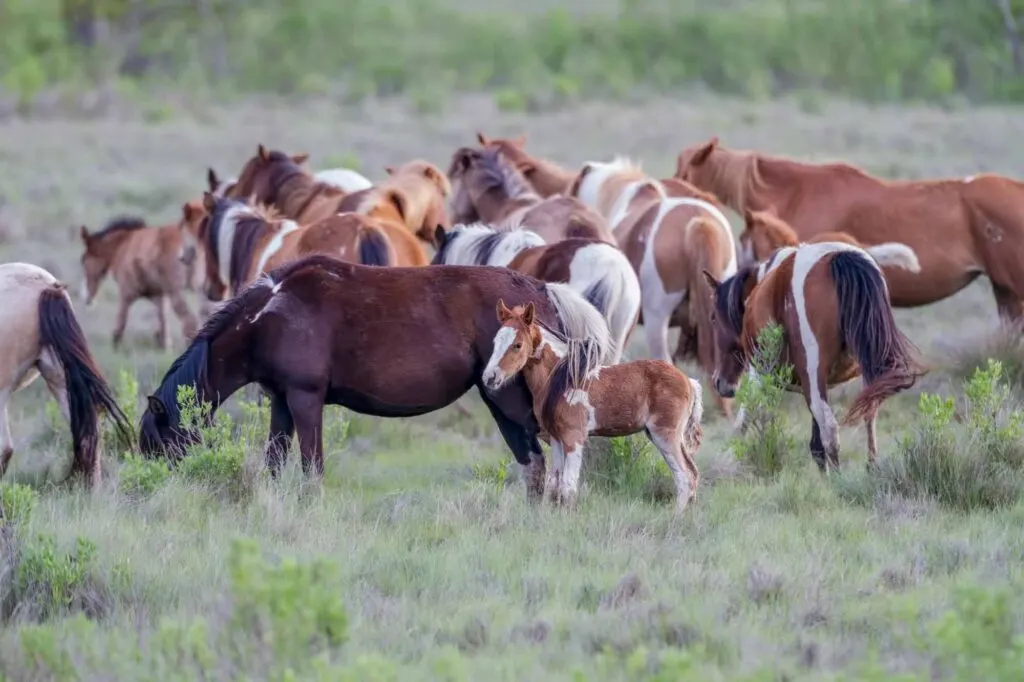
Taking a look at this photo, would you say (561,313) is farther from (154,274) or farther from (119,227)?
(119,227)

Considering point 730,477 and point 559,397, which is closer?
point 559,397

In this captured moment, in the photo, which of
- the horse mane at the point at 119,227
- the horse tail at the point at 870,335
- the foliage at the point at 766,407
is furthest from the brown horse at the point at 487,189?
the horse tail at the point at 870,335

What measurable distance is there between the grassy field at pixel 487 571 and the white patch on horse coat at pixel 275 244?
1365 millimetres

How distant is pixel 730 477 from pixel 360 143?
63.3ft

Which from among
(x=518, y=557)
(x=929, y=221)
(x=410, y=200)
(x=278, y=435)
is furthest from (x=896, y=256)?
(x=518, y=557)

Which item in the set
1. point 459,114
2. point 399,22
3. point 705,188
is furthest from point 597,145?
point 399,22

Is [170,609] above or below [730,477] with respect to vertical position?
above

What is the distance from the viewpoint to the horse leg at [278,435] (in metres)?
7.92

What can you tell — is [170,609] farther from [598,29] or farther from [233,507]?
[598,29]

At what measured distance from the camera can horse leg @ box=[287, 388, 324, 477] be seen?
24.9ft

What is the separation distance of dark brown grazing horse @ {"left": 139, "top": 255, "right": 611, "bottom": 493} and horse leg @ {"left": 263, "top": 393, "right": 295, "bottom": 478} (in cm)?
19

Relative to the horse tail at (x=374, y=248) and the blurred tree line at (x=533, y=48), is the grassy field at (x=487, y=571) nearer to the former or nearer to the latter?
the horse tail at (x=374, y=248)

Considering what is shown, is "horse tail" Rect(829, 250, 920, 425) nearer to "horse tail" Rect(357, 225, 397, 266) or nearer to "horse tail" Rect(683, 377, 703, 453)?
"horse tail" Rect(683, 377, 703, 453)

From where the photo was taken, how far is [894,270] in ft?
35.5
